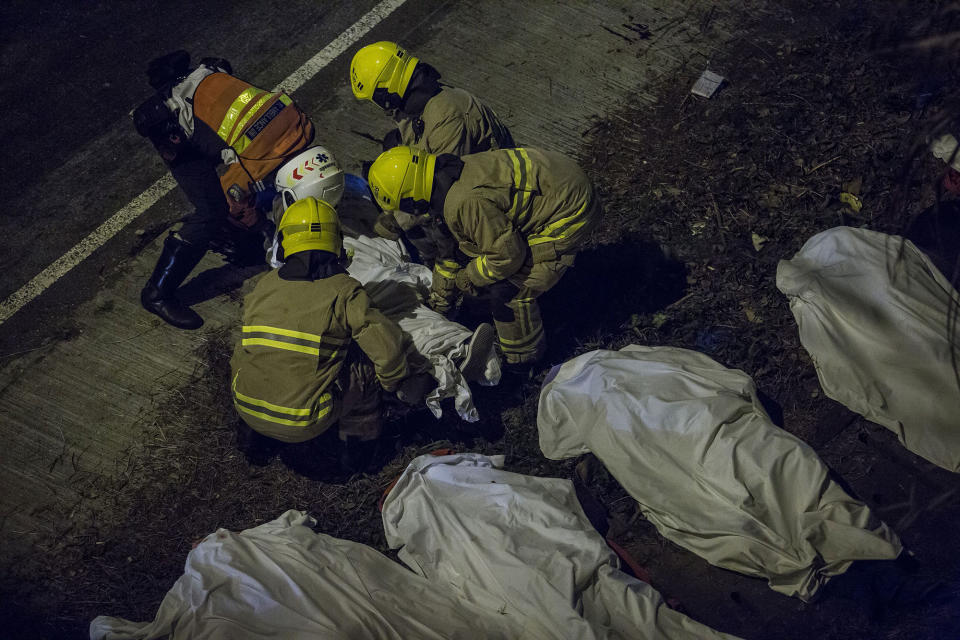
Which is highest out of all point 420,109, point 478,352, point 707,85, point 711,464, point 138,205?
point 707,85

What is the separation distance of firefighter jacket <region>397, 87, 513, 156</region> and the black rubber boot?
1.87m

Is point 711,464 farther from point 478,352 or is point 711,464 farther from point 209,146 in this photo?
point 209,146

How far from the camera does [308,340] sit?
15.6ft

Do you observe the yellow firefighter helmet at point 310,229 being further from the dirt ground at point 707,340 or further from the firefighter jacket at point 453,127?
the dirt ground at point 707,340

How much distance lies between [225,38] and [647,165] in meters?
A: 4.30

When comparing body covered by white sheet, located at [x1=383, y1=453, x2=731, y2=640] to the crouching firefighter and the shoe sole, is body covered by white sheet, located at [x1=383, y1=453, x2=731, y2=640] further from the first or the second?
the crouching firefighter

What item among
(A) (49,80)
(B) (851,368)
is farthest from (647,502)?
(A) (49,80)

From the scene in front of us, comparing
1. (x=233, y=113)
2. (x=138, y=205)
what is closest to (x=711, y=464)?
(x=233, y=113)

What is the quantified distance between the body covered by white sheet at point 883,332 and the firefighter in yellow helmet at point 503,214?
160 cm

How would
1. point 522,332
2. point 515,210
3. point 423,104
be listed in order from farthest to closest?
point 423,104 → point 522,332 → point 515,210

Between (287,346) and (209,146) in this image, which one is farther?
(209,146)

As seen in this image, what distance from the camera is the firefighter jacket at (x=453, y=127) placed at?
224 inches

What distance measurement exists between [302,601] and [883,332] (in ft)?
12.7

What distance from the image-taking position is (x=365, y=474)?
211 inches
